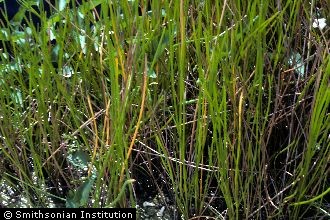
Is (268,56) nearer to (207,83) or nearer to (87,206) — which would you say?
(207,83)

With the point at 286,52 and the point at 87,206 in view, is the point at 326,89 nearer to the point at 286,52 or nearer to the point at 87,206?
the point at 286,52

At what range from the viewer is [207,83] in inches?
38.4

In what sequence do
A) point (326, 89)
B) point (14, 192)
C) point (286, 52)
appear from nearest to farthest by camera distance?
point (326, 89)
point (286, 52)
point (14, 192)

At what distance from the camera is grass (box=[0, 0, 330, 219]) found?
3.24 feet

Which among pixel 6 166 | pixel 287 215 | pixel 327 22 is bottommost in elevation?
pixel 287 215

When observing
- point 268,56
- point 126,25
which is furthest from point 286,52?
point 126,25

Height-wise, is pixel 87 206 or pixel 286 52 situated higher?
pixel 286 52

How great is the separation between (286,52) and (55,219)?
53 centimetres

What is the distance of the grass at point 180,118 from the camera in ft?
3.24

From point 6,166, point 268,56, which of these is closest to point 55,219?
point 6,166

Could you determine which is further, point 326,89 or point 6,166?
point 6,166

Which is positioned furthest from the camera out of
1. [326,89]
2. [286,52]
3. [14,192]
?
[14,192]

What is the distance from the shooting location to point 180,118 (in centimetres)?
97

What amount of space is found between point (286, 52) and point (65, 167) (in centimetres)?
50
